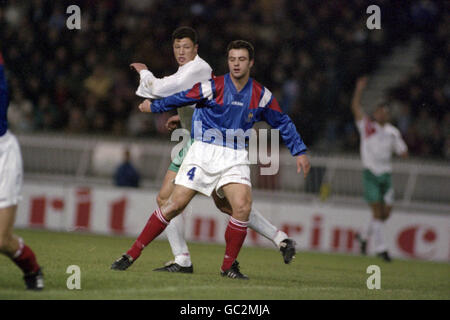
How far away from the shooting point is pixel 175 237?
354 inches

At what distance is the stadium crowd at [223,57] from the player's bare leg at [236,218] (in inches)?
410

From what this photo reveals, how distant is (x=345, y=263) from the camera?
13.2 m

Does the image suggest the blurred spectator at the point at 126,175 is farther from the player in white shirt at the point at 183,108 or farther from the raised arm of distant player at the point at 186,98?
the raised arm of distant player at the point at 186,98

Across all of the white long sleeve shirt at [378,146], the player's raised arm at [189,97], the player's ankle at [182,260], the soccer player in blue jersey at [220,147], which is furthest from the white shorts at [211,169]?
the white long sleeve shirt at [378,146]

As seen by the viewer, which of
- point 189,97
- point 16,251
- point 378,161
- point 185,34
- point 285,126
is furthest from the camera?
point 378,161

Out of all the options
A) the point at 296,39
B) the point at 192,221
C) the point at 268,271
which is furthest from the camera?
the point at 296,39

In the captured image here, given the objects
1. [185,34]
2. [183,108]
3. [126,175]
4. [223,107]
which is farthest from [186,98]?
[126,175]

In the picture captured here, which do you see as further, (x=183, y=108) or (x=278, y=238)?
(x=183, y=108)

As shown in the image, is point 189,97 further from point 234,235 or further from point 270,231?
point 270,231

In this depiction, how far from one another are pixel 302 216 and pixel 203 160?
8.60 metres

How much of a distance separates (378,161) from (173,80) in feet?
24.3

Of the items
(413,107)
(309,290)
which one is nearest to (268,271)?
(309,290)
